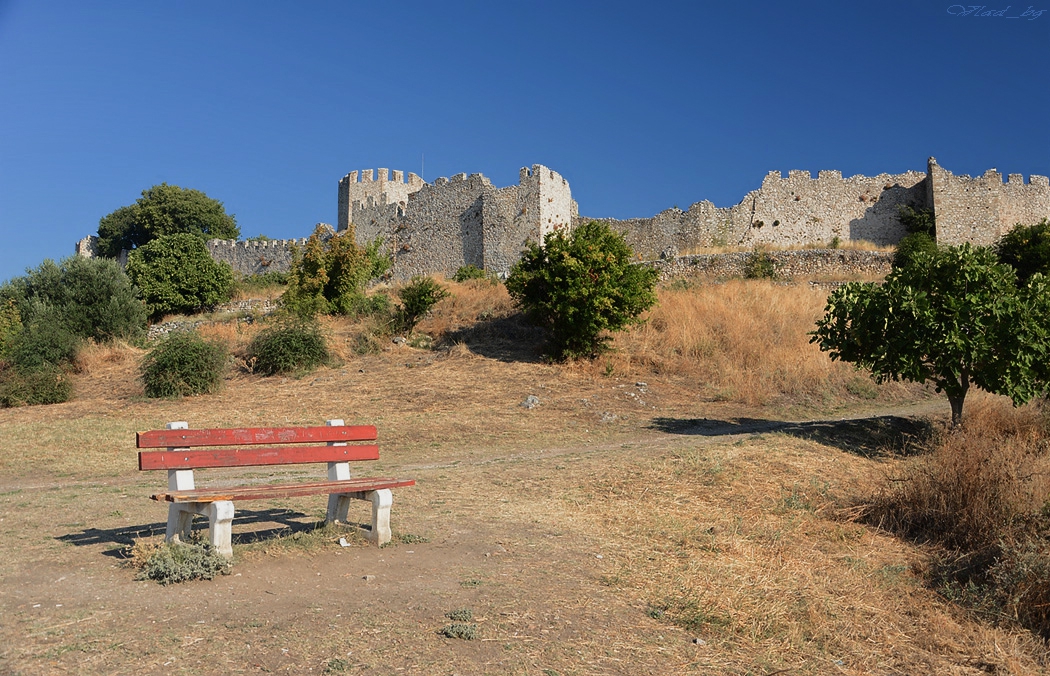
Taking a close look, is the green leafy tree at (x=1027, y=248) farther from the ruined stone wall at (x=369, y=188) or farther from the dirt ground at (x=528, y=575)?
the ruined stone wall at (x=369, y=188)

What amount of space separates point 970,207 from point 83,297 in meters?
29.8

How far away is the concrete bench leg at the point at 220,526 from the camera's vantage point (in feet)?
19.2

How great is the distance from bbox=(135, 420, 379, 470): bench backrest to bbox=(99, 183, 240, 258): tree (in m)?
48.3

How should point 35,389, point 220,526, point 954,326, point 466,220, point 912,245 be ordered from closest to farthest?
point 220,526, point 954,326, point 35,389, point 912,245, point 466,220

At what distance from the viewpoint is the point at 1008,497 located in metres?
7.28

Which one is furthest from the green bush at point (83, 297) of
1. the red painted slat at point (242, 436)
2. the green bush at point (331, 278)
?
the red painted slat at point (242, 436)

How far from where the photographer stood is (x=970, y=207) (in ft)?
96.7

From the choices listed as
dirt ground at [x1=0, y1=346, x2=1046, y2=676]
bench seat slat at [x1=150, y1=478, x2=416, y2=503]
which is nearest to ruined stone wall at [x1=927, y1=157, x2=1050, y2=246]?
dirt ground at [x1=0, y1=346, x2=1046, y2=676]

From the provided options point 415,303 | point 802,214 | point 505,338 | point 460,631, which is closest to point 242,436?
point 460,631

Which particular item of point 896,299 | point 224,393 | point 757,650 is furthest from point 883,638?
point 224,393

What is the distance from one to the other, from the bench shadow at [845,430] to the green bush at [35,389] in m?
13.2

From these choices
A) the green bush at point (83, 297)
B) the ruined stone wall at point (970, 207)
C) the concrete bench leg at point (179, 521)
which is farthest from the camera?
the ruined stone wall at point (970, 207)

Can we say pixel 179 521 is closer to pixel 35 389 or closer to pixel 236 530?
pixel 236 530

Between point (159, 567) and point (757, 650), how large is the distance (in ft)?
12.8
